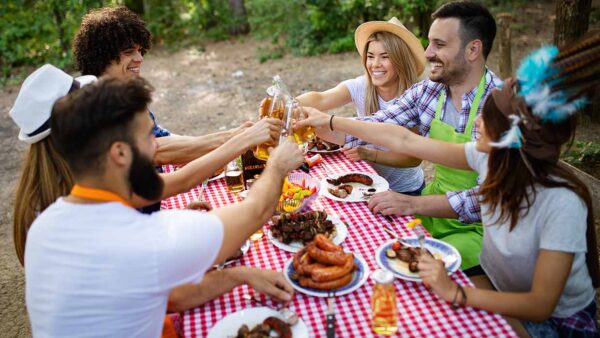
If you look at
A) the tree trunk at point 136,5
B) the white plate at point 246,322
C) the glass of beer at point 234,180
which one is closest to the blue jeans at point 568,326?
the white plate at point 246,322

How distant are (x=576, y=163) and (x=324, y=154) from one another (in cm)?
323

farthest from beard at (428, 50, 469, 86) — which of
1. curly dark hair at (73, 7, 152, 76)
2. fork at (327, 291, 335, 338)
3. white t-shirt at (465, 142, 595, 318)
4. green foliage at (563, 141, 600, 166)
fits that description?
green foliage at (563, 141, 600, 166)

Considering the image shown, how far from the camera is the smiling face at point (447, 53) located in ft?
11.6

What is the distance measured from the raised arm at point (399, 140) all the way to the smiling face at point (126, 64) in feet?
4.79

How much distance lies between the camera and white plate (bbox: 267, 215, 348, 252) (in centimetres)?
262

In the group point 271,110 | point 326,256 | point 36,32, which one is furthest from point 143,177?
point 36,32

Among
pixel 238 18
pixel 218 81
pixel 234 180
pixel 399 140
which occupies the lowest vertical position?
pixel 218 81

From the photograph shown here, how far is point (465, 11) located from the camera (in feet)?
11.6

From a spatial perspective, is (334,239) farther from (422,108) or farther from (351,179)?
(422,108)

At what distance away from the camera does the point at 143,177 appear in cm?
203

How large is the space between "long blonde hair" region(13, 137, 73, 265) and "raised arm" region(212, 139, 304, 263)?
3.13 feet

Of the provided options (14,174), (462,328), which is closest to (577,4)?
(462,328)

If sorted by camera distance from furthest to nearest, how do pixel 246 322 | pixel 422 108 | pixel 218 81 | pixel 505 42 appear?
pixel 218 81, pixel 505 42, pixel 422 108, pixel 246 322

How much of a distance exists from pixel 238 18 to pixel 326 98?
31.9 feet
